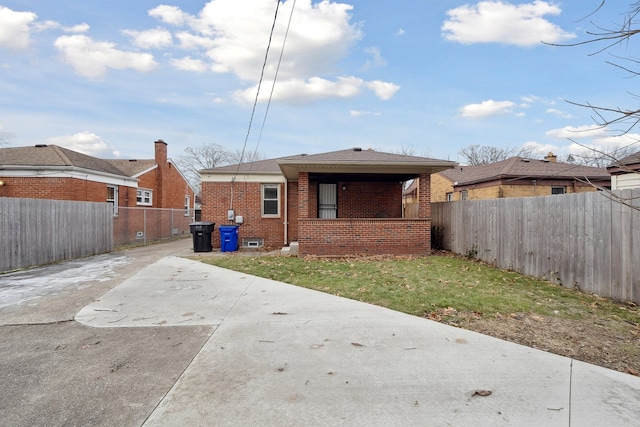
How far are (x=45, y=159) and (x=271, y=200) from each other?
34.1ft

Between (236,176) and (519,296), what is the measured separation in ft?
36.9

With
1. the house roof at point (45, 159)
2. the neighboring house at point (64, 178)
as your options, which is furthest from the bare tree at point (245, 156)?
the house roof at point (45, 159)

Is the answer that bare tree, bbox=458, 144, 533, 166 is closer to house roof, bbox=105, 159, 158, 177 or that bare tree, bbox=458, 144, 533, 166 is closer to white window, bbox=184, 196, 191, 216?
white window, bbox=184, 196, 191, 216

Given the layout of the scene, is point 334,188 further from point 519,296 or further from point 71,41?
point 71,41

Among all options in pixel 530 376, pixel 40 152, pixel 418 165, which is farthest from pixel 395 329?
pixel 40 152

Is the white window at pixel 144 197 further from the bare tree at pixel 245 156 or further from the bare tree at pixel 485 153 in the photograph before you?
the bare tree at pixel 485 153

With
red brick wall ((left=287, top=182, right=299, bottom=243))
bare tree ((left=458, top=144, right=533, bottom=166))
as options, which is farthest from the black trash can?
bare tree ((left=458, top=144, right=533, bottom=166))

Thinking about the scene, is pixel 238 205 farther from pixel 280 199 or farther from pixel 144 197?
pixel 144 197

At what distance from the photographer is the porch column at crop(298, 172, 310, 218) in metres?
11.3

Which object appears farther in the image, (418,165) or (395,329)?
(418,165)

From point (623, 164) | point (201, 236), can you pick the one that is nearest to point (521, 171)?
point (201, 236)

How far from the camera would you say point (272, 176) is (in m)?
14.2

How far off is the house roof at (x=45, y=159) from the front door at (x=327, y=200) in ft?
35.2

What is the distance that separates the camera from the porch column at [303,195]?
11289 millimetres
